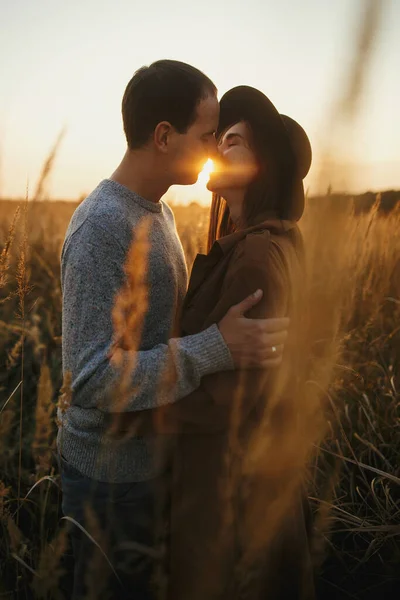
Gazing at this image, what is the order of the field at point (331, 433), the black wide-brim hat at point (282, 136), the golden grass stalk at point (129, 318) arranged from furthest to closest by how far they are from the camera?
the black wide-brim hat at point (282, 136) → the golden grass stalk at point (129, 318) → the field at point (331, 433)

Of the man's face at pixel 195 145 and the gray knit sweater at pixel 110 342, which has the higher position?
the man's face at pixel 195 145

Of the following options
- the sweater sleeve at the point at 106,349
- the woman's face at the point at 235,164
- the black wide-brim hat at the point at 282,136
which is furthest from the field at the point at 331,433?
the woman's face at the point at 235,164

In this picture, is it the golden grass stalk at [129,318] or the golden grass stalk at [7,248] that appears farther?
the golden grass stalk at [129,318]

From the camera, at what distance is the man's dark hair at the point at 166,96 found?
164 cm

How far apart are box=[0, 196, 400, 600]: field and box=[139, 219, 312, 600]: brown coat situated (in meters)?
0.14

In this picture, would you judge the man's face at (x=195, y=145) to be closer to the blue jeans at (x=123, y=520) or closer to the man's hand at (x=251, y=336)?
the man's hand at (x=251, y=336)

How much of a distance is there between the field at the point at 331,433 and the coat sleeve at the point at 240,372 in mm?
179

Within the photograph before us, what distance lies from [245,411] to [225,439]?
154 millimetres

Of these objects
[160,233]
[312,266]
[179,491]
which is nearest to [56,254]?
[160,233]

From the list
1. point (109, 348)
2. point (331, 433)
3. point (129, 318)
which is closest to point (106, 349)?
point (109, 348)

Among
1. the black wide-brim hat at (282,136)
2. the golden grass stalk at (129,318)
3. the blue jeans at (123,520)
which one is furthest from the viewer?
the black wide-brim hat at (282,136)

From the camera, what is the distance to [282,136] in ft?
5.40

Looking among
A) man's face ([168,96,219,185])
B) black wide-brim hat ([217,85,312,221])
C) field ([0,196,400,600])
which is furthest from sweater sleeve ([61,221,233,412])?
black wide-brim hat ([217,85,312,221])

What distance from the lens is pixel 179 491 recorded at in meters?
1.51
